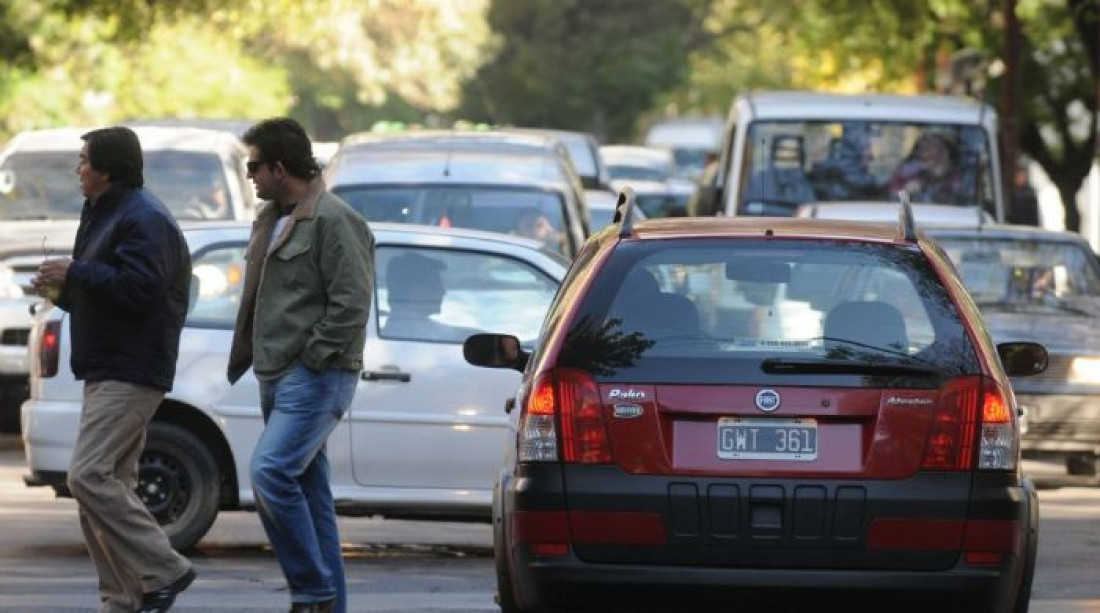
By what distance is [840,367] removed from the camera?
7855 millimetres

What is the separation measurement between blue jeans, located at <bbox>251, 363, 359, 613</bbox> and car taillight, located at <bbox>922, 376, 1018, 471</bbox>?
2071 mm

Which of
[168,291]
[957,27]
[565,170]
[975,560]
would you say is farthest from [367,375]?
[957,27]

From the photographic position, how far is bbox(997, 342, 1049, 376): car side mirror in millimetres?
9156

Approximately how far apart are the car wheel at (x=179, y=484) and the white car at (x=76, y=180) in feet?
20.7

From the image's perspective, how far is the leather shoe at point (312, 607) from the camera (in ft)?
29.0

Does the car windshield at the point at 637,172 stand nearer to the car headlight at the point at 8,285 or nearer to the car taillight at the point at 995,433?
the car headlight at the point at 8,285

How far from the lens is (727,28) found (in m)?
81.7

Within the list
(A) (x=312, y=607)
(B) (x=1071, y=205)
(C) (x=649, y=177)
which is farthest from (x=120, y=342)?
(C) (x=649, y=177)

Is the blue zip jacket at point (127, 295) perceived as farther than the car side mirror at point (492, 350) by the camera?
No

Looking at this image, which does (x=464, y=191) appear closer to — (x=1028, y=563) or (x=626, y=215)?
(x=626, y=215)

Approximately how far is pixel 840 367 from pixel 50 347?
475cm

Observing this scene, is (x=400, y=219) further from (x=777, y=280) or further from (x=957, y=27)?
(x=957, y=27)

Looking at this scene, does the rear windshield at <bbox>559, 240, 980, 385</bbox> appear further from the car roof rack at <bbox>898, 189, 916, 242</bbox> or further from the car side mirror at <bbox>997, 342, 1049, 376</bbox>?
the car side mirror at <bbox>997, 342, 1049, 376</bbox>

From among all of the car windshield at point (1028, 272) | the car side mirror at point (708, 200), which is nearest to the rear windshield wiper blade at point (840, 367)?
the car windshield at point (1028, 272)
